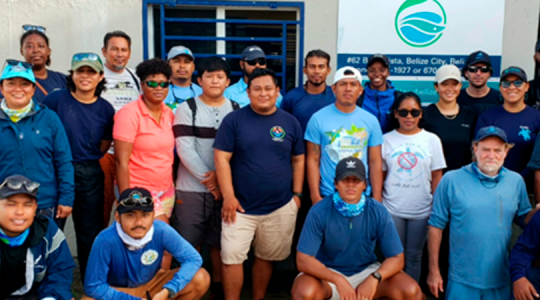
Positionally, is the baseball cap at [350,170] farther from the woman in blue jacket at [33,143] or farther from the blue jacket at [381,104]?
the woman in blue jacket at [33,143]

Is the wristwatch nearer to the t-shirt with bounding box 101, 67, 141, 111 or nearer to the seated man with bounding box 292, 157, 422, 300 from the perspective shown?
the seated man with bounding box 292, 157, 422, 300

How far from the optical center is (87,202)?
3.97m

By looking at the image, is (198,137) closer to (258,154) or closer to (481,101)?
(258,154)

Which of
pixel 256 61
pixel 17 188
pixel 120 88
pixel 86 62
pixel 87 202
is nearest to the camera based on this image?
pixel 17 188

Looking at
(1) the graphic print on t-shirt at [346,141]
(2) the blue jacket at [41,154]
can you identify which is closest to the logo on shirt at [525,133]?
(1) the graphic print on t-shirt at [346,141]

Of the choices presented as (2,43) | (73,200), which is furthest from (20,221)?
(2,43)

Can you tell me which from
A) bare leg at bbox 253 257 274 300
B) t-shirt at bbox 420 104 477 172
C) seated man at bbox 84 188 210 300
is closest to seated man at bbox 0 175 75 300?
seated man at bbox 84 188 210 300

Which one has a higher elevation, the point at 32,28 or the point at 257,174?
the point at 32,28

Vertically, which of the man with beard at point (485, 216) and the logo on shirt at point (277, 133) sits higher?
the logo on shirt at point (277, 133)

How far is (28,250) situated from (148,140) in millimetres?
1136

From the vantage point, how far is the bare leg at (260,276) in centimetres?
417

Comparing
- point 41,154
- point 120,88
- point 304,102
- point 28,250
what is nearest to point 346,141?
point 304,102

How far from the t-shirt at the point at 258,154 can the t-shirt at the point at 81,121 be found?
916 millimetres

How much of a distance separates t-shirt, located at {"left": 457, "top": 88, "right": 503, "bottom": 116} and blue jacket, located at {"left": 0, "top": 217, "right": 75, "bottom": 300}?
3.57 metres
